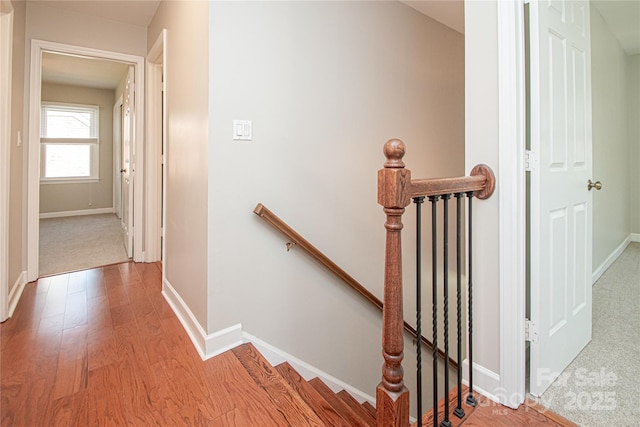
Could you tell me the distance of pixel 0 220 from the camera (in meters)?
2.09

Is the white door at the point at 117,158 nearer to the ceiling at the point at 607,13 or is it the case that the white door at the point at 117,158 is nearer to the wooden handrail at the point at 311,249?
the wooden handrail at the point at 311,249

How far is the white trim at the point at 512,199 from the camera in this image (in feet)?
4.24

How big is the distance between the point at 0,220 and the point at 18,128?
0.95 metres

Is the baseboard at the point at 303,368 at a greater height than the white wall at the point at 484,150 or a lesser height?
lesser

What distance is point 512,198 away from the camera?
1.31 m

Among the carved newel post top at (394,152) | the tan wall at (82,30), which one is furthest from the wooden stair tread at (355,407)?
the tan wall at (82,30)

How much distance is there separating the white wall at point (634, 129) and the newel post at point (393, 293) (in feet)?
14.6

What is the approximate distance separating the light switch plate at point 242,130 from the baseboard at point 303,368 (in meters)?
1.15

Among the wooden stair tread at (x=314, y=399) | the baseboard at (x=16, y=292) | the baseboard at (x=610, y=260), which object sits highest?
the baseboard at (x=610, y=260)

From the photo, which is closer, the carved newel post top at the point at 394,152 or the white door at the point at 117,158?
the carved newel post top at the point at 394,152

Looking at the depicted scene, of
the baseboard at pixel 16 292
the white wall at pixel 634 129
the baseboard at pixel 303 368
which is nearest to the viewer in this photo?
the baseboard at pixel 303 368

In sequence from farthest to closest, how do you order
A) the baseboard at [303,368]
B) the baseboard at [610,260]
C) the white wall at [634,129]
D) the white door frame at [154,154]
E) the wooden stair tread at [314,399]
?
the white wall at [634,129] → the white door frame at [154,154] → the baseboard at [610,260] → the baseboard at [303,368] → the wooden stair tread at [314,399]

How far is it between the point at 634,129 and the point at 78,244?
703 cm

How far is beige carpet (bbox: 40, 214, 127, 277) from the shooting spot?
11.4 feet
